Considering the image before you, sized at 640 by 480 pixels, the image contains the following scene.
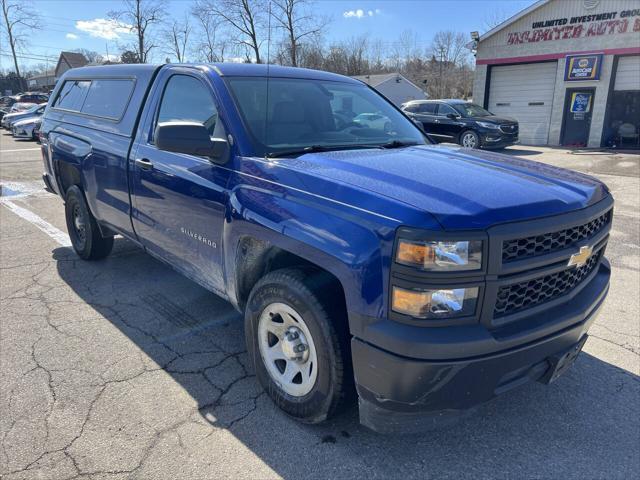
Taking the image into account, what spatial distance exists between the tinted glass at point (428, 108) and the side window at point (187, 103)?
47.4 ft

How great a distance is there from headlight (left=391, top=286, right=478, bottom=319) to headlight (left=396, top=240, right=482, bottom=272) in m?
0.10

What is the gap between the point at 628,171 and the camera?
493 inches

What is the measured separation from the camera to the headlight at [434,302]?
1.93 metres

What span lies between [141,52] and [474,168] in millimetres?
47876

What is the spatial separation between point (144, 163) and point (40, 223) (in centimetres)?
423

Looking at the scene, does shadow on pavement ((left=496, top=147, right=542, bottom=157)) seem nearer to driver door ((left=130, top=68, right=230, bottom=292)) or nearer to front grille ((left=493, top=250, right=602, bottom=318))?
driver door ((left=130, top=68, right=230, bottom=292))

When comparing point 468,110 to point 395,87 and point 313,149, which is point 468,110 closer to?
point 313,149

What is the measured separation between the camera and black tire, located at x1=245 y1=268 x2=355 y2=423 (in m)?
2.26

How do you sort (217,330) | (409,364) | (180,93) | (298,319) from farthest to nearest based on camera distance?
(217,330)
(180,93)
(298,319)
(409,364)

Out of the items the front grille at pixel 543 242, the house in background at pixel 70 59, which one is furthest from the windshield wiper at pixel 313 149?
the house in background at pixel 70 59

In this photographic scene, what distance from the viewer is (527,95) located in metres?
20.8

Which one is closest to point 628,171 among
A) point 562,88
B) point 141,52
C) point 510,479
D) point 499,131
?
point 499,131

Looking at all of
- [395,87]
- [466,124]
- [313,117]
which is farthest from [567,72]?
[395,87]

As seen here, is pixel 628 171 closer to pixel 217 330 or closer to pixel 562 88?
pixel 562 88
